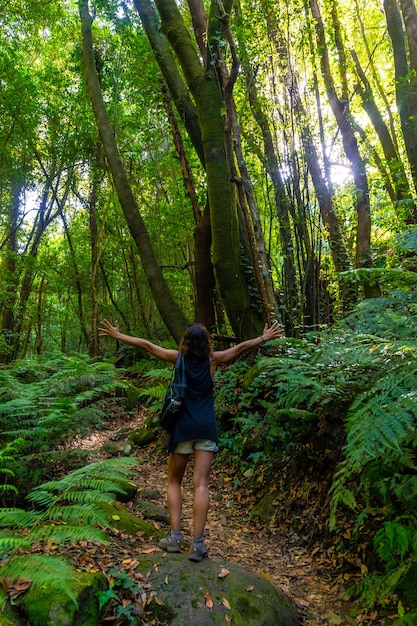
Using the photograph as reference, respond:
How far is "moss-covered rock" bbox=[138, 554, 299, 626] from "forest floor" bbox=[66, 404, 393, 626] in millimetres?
284

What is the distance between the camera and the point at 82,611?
2.22 metres

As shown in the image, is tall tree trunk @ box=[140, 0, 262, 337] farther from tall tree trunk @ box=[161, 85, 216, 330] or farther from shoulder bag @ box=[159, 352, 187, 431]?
shoulder bag @ box=[159, 352, 187, 431]

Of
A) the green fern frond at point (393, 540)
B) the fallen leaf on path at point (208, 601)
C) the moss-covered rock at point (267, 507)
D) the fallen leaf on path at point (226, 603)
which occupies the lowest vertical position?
the moss-covered rock at point (267, 507)

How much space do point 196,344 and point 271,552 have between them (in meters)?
2.19

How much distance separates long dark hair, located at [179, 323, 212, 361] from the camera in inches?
131

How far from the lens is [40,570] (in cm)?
185

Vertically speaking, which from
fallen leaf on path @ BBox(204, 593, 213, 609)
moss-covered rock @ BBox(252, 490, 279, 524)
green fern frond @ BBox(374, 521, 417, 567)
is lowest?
moss-covered rock @ BBox(252, 490, 279, 524)

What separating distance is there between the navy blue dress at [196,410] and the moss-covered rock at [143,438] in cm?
391

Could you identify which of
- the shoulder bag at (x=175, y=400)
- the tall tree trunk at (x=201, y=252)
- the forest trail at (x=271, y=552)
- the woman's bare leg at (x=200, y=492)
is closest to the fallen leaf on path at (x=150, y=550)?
the woman's bare leg at (x=200, y=492)

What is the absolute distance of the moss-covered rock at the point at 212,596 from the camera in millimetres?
2551

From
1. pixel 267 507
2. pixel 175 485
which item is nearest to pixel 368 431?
pixel 175 485

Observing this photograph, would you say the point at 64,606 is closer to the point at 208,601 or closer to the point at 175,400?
the point at 208,601

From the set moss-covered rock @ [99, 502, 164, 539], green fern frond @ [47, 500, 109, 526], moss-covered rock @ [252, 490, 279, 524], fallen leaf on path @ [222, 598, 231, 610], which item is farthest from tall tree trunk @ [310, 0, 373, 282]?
green fern frond @ [47, 500, 109, 526]

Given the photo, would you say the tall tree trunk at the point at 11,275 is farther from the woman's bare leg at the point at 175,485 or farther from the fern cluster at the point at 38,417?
the woman's bare leg at the point at 175,485
